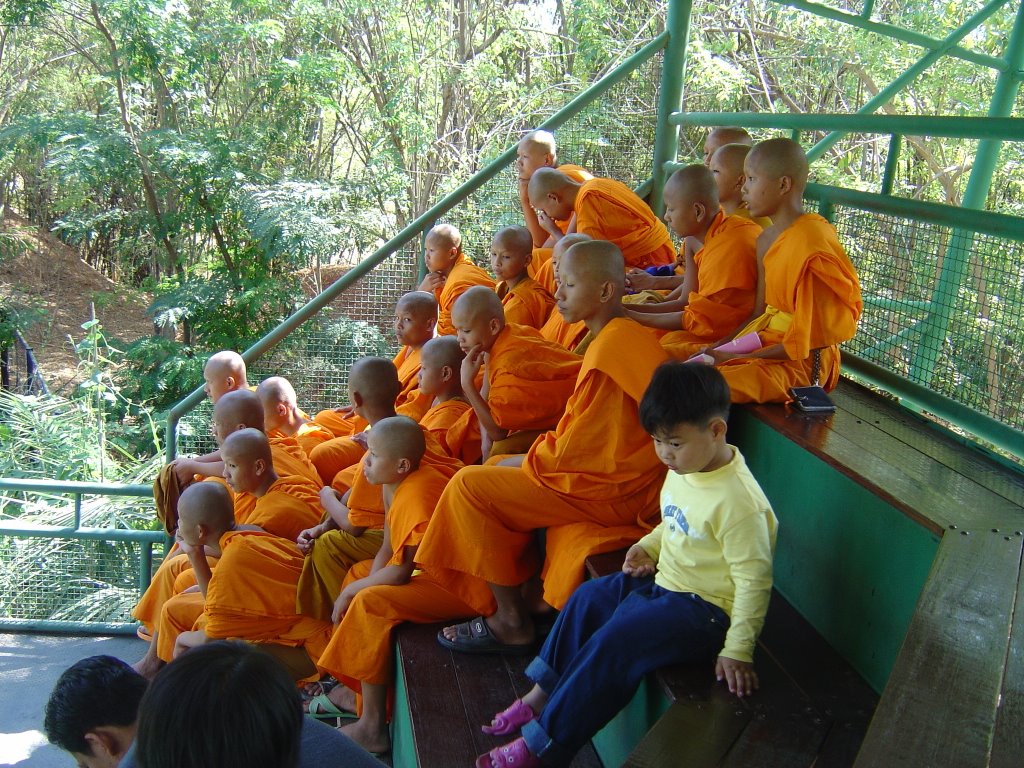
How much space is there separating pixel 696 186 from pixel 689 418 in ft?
Result: 6.12

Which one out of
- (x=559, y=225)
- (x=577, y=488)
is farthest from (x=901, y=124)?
(x=559, y=225)

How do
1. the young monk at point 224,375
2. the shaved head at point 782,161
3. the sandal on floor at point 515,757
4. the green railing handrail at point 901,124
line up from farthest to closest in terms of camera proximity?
the young monk at point 224,375 < the shaved head at point 782,161 < the green railing handrail at point 901,124 < the sandal on floor at point 515,757

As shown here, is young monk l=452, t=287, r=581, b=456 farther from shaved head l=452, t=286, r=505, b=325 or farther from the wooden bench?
the wooden bench

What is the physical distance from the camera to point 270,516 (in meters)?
4.04

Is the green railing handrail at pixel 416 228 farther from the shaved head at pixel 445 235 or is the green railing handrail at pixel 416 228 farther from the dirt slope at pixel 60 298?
the dirt slope at pixel 60 298

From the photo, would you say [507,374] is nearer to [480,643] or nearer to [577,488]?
[577,488]

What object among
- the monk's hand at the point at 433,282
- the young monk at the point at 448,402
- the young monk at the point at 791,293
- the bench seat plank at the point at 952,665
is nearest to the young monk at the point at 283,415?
the monk's hand at the point at 433,282

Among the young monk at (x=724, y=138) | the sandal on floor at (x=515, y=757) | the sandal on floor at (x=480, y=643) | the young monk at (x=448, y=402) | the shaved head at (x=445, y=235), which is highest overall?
the young monk at (x=724, y=138)

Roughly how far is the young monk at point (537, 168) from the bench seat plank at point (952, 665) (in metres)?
3.30

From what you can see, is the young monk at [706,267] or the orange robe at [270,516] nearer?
the young monk at [706,267]

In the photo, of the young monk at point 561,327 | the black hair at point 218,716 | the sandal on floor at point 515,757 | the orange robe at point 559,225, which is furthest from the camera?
the orange robe at point 559,225

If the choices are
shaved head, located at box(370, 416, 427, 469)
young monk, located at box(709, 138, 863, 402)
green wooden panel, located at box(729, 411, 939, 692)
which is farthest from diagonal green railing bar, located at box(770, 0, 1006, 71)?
shaved head, located at box(370, 416, 427, 469)

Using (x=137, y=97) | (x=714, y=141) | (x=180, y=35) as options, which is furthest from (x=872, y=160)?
(x=137, y=97)

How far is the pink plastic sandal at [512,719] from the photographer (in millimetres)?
2703
